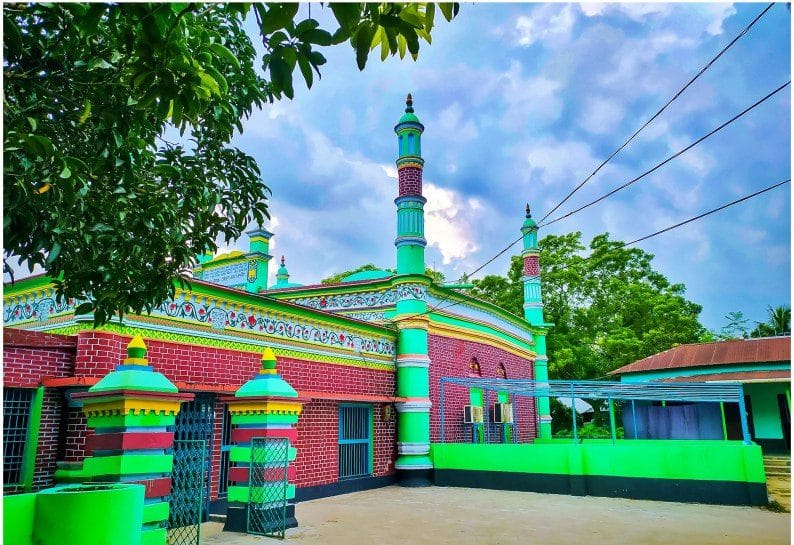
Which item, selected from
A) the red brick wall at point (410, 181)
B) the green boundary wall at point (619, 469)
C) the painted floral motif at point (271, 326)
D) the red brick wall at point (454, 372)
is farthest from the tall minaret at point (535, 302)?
the painted floral motif at point (271, 326)

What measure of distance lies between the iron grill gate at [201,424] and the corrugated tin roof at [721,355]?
15.8m

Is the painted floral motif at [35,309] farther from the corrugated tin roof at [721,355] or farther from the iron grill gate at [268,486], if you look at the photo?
the corrugated tin roof at [721,355]

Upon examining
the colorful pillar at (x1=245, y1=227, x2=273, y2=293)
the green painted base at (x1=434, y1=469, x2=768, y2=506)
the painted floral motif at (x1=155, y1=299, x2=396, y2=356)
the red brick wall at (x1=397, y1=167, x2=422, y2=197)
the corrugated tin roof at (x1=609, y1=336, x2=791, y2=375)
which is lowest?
the green painted base at (x1=434, y1=469, x2=768, y2=506)

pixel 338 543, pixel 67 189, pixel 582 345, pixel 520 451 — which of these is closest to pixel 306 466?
pixel 338 543

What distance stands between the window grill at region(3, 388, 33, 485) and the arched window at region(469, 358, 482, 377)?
33.5 feet

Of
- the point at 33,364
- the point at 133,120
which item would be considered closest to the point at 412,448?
the point at 33,364

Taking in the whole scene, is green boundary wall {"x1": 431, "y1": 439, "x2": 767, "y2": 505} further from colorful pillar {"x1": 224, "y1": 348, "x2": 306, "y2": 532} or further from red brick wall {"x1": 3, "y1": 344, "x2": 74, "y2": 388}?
red brick wall {"x1": 3, "y1": 344, "x2": 74, "y2": 388}

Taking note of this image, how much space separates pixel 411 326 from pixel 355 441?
2.70 metres

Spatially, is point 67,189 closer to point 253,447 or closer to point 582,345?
point 253,447

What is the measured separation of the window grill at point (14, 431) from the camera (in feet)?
22.0

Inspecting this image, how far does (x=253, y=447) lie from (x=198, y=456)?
1.35 meters

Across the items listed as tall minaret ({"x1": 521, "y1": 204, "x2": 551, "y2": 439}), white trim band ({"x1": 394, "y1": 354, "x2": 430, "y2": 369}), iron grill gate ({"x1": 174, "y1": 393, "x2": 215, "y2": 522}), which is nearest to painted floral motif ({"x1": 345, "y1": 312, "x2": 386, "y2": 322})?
white trim band ({"x1": 394, "y1": 354, "x2": 430, "y2": 369})

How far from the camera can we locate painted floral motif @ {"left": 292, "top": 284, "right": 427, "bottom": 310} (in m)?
13.3

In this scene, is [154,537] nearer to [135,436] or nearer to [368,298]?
[135,436]
